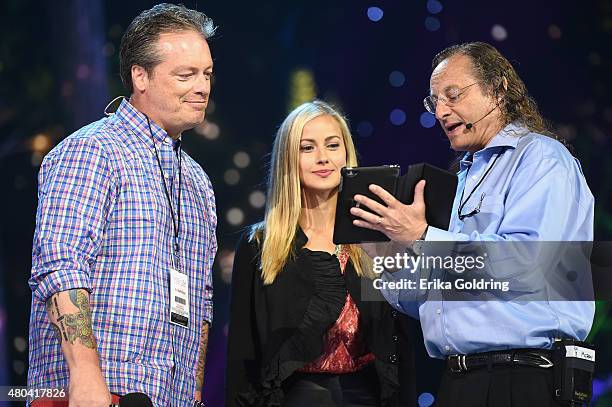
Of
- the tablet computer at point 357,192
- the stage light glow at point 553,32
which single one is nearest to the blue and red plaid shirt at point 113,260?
the tablet computer at point 357,192

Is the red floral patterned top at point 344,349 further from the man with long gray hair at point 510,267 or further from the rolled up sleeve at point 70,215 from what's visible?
the rolled up sleeve at point 70,215

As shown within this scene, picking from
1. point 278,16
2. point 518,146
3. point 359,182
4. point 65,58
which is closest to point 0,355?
point 65,58

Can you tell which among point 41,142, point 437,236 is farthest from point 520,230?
point 41,142

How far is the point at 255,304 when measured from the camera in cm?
334

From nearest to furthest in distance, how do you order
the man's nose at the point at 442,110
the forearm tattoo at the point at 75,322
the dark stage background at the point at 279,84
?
the forearm tattoo at the point at 75,322, the man's nose at the point at 442,110, the dark stage background at the point at 279,84

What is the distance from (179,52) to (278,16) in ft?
6.00

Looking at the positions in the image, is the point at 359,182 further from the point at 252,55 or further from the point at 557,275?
the point at 252,55

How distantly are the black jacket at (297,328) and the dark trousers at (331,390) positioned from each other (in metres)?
0.05

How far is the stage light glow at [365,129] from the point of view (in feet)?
14.2

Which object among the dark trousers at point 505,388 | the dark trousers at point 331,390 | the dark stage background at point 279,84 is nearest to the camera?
the dark trousers at point 505,388

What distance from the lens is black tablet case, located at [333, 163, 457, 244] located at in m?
2.55

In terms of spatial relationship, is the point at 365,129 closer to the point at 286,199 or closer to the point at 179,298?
the point at 286,199

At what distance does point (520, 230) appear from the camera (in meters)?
2.48

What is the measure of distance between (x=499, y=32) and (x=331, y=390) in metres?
2.18
